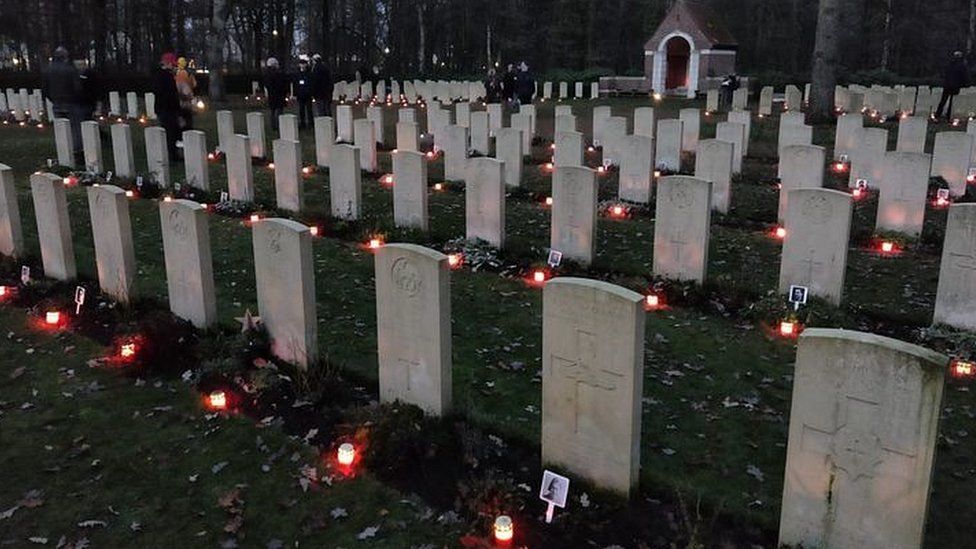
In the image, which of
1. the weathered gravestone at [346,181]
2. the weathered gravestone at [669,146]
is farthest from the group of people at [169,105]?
the weathered gravestone at [669,146]

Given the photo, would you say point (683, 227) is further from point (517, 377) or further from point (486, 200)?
point (517, 377)

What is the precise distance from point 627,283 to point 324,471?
427 centimetres

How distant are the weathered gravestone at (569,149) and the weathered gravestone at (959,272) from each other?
21.1 feet

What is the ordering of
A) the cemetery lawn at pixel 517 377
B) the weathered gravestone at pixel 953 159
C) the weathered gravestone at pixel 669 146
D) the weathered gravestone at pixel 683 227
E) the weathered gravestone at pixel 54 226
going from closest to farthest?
the cemetery lawn at pixel 517 377 → the weathered gravestone at pixel 683 227 → the weathered gravestone at pixel 54 226 → the weathered gravestone at pixel 953 159 → the weathered gravestone at pixel 669 146

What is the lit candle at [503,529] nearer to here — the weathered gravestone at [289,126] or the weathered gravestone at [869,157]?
the weathered gravestone at [869,157]

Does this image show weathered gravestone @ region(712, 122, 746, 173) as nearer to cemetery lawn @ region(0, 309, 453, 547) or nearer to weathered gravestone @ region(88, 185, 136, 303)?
weathered gravestone @ region(88, 185, 136, 303)

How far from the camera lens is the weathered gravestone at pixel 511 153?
43.1 feet

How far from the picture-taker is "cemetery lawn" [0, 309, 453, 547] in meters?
4.44

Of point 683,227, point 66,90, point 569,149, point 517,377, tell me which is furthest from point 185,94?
point 517,377

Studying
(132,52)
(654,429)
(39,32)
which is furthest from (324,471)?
(132,52)

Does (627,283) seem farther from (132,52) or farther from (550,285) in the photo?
(132,52)

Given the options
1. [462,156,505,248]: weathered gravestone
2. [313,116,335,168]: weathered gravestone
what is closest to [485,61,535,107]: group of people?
[313,116,335,168]: weathered gravestone

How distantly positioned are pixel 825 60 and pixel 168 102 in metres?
15.9

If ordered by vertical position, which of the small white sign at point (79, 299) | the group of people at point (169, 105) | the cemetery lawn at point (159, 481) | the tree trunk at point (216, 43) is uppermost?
the tree trunk at point (216, 43)
